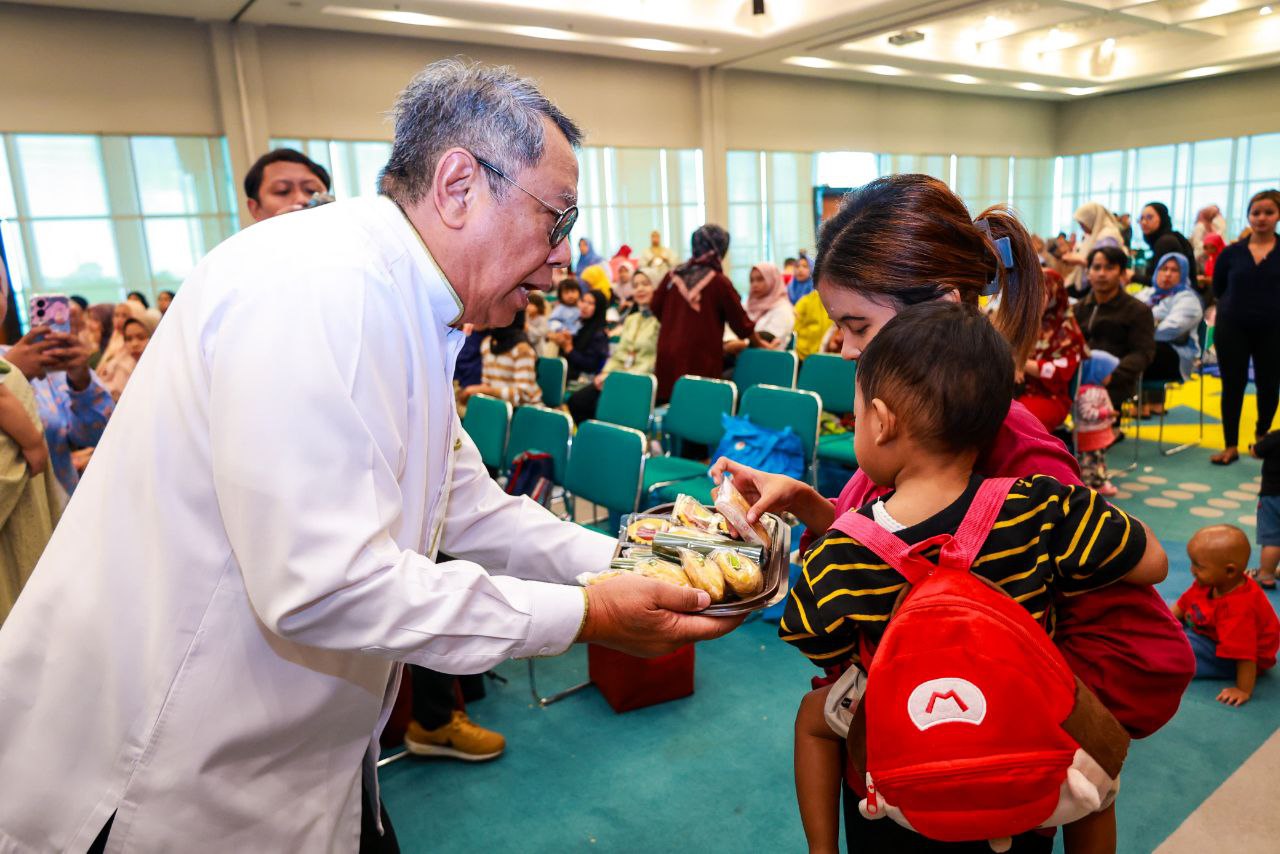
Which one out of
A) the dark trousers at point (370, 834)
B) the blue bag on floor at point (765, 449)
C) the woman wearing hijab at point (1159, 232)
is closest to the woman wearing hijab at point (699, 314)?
the blue bag on floor at point (765, 449)

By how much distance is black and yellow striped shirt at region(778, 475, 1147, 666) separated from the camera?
108cm

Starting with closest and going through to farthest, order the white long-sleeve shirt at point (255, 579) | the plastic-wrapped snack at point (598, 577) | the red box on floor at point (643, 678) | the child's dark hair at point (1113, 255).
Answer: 1. the white long-sleeve shirt at point (255, 579)
2. the plastic-wrapped snack at point (598, 577)
3. the red box on floor at point (643, 678)
4. the child's dark hair at point (1113, 255)

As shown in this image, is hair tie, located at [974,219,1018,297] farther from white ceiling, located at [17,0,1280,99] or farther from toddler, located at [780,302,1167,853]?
white ceiling, located at [17,0,1280,99]

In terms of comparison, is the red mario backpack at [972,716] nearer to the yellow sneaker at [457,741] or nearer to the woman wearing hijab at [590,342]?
the yellow sneaker at [457,741]

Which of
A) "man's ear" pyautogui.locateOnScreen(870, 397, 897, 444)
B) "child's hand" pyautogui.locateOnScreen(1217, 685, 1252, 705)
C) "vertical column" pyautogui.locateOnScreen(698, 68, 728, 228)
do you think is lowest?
"child's hand" pyautogui.locateOnScreen(1217, 685, 1252, 705)

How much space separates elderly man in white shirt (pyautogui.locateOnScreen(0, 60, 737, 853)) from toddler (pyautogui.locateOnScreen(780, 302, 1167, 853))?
254 millimetres

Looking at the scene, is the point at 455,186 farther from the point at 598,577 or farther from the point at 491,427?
the point at 491,427

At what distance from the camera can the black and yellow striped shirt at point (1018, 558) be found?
1.08 m

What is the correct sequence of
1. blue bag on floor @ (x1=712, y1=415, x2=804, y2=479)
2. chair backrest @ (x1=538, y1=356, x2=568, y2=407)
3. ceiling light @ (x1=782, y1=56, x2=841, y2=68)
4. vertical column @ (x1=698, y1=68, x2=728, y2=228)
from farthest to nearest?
vertical column @ (x1=698, y1=68, x2=728, y2=228), ceiling light @ (x1=782, y1=56, x2=841, y2=68), chair backrest @ (x1=538, y1=356, x2=568, y2=407), blue bag on floor @ (x1=712, y1=415, x2=804, y2=479)

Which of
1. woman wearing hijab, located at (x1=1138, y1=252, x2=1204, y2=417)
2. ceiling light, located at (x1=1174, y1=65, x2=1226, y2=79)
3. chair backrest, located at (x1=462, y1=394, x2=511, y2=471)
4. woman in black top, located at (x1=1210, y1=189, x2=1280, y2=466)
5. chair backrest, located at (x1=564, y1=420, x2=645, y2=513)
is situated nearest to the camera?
chair backrest, located at (x1=564, y1=420, x2=645, y2=513)

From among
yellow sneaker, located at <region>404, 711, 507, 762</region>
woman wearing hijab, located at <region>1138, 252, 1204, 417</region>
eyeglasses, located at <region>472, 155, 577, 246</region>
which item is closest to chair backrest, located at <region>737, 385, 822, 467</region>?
yellow sneaker, located at <region>404, 711, 507, 762</region>

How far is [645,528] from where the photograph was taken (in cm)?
162

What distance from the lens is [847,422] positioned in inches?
206

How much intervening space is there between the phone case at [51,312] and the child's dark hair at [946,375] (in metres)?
2.44
